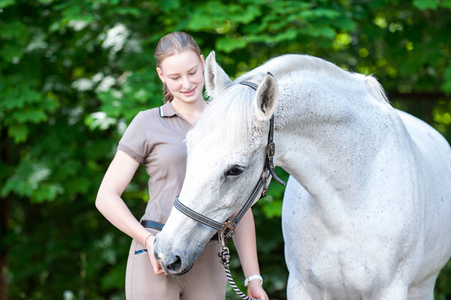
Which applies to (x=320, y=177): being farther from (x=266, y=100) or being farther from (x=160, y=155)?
(x=160, y=155)

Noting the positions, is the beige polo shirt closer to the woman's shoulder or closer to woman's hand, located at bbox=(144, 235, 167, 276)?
the woman's shoulder

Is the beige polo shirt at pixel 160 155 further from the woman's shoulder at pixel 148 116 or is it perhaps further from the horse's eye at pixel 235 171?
the horse's eye at pixel 235 171

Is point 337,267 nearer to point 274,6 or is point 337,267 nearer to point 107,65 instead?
point 274,6

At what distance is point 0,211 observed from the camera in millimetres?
6277

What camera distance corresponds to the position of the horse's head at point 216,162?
183cm

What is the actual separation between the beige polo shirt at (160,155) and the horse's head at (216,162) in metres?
0.32

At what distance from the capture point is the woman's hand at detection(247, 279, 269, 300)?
2305 mm

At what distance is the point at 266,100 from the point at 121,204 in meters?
0.70

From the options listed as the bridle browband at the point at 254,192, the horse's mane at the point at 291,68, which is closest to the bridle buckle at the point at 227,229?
the bridle browband at the point at 254,192

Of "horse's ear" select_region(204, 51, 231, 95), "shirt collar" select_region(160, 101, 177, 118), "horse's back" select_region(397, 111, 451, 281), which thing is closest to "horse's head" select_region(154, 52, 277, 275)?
"horse's ear" select_region(204, 51, 231, 95)

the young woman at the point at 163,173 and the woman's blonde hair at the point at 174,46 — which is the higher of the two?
the woman's blonde hair at the point at 174,46

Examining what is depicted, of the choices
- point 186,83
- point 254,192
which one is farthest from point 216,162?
point 186,83

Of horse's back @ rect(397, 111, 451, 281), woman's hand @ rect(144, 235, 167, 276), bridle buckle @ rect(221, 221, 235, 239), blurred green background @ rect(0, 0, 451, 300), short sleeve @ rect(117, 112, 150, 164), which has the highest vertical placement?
short sleeve @ rect(117, 112, 150, 164)

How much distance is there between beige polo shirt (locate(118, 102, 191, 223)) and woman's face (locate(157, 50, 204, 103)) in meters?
0.14
